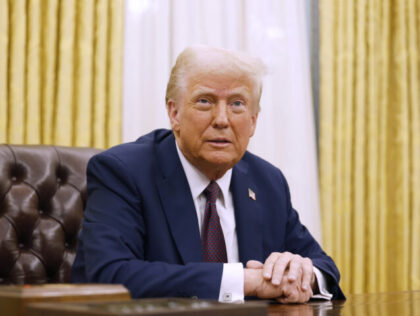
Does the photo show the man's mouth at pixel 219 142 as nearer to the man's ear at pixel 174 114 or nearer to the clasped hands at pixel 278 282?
the man's ear at pixel 174 114

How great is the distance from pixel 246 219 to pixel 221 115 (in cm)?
43

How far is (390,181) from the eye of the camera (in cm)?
479

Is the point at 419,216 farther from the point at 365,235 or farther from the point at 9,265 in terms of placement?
the point at 9,265

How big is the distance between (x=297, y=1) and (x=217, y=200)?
7.78 feet

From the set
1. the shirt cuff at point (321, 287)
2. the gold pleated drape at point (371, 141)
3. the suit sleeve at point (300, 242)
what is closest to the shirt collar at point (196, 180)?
the suit sleeve at point (300, 242)

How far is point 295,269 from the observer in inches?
85.0

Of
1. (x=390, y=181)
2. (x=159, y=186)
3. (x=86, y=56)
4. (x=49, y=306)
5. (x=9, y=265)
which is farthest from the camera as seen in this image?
(x=390, y=181)

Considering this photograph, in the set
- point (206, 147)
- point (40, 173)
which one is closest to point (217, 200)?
point (206, 147)

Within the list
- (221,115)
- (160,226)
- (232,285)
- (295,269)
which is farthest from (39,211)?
(295,269)

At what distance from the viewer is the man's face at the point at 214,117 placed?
2.40 m

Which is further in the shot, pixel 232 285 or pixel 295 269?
pixel 295 269

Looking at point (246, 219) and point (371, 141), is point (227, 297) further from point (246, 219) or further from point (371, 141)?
point (371, 141)

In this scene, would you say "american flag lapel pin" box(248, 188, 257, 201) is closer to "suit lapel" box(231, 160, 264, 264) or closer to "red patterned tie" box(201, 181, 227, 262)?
"suit lapel" box(231, 160, 264, 264)

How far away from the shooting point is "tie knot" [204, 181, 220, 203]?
2455 millimetres
